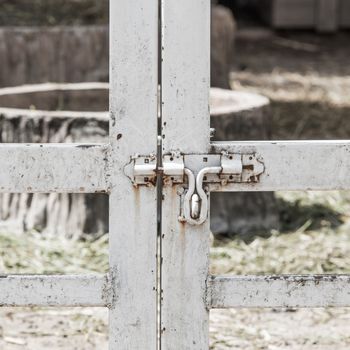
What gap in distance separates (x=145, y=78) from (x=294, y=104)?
5.56m

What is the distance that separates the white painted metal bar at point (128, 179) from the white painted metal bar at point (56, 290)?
3 centimetres

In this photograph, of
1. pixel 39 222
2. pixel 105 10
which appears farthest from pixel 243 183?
pixel 105 10

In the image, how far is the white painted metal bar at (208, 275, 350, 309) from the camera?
2.22 metres

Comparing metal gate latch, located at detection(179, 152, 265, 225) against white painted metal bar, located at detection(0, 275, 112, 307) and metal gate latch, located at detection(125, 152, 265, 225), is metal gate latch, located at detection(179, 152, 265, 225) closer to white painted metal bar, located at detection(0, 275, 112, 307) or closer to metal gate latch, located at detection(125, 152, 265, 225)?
metal gate latch, located at detection(125, 152, 265, 225)

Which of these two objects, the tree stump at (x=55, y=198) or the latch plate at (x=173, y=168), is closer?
the latch plate at (x=173, y=168)

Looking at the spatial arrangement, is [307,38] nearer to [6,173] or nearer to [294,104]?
[294,104]

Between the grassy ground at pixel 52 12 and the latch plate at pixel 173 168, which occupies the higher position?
the grassy ground at pixel 52 12

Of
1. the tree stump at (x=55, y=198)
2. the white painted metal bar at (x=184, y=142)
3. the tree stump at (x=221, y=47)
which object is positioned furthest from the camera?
the tree stump at (x=221, y=47)

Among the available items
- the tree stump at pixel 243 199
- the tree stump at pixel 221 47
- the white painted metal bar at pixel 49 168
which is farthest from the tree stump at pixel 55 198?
the tree stump at pixel 221 47

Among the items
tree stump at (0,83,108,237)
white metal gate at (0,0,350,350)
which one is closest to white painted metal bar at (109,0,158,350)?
white metal gate at (0,0,350,350)

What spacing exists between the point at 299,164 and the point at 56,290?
539 millimetres

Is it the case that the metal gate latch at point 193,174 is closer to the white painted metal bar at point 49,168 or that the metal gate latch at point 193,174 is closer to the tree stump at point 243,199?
the white painted metal bar at point 49,168

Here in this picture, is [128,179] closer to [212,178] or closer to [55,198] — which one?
[212,178]

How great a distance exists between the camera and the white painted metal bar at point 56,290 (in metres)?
2.22
